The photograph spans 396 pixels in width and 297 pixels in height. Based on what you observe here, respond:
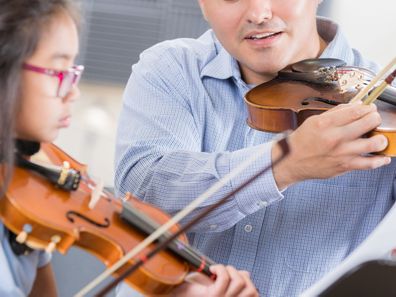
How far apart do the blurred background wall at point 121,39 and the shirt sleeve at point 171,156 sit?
124cm

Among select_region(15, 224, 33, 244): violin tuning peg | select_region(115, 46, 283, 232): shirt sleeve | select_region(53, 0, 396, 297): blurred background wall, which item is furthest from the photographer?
select_region(53, 0, 396, 297): blurred background wall

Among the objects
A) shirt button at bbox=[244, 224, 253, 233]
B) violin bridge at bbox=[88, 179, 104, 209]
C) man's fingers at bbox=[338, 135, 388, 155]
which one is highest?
man's fingers at bbox=[338, 135, 388, 155]

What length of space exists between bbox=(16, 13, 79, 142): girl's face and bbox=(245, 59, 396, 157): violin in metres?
0.40

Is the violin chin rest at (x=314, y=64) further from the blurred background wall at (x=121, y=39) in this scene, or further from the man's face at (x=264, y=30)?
the blurred background wall at (x=121, y=39)

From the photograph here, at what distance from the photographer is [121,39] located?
10.00 feet

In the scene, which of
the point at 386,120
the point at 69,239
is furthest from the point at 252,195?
the point at 69,239

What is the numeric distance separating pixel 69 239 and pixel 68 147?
1.89 m

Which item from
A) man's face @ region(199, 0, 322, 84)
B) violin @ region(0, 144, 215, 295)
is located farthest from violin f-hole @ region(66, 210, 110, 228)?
man's face @ region(199, 0, 322, 84)

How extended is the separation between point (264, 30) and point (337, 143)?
31cm

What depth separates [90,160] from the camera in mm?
2867

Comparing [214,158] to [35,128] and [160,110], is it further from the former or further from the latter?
[35,128]

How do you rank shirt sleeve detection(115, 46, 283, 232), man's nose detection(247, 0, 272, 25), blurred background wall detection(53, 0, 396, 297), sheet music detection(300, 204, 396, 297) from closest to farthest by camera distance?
1. sheet music detection(300, 204, 396, 297)
2. shirt sleeve detection(115, 46, 283, 232)
3. man's nose detection(247, 0, 272, 25)
4. blurred background wall detection(53, 0, 396, 297)

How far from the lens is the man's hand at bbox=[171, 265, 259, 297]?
3.40ft

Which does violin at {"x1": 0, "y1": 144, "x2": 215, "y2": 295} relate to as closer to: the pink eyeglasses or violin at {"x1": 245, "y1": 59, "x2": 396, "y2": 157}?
the pink eyeglasses
